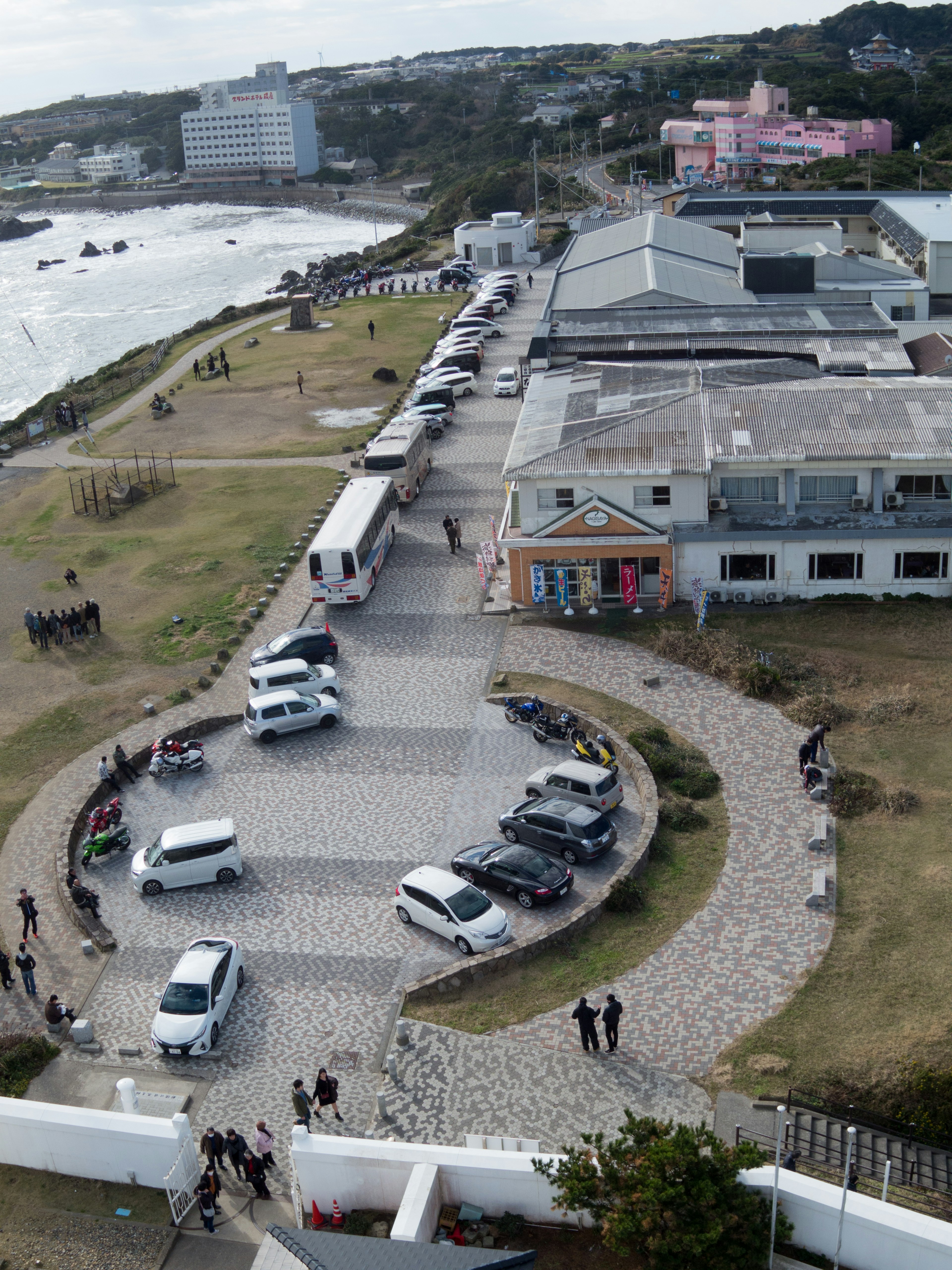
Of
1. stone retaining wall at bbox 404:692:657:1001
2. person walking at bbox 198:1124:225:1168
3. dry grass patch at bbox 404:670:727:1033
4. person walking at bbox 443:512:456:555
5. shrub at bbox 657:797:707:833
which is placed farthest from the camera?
person walking at bbox 443:512:456:555

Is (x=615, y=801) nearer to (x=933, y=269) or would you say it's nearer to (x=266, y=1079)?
(x=266, y=1079)

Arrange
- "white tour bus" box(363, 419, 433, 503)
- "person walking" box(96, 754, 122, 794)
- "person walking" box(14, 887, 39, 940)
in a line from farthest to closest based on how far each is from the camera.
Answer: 1. "white tour bus" box(363, 419, 433, 503)
2. "person walking" box(96, 754, 122, 794)
3. "person walking" box(14, 887, 39, 940)

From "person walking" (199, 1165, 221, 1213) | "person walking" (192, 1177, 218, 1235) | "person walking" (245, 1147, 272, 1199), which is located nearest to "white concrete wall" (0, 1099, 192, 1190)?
"person walking" (199, 1165, 221, 1213)

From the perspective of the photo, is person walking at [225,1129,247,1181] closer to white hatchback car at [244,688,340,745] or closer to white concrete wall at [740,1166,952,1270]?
white concrete wall at [740,1166,952,1270]

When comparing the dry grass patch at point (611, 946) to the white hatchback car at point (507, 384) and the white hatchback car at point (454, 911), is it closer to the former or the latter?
the white hatchback car at point (454, 911)

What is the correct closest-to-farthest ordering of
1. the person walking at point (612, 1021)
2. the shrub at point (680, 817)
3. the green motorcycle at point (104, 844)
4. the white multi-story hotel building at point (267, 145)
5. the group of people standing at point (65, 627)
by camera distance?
the person walking at point (612, 1021)
the shrub at point (680, 817)
the green motorcycle at point (104, 844)
the group of people standing at point (65, 627)
the white multi-story hotel building at point (267, 145)

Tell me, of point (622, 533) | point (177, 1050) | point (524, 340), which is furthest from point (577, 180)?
point (177, 1050)

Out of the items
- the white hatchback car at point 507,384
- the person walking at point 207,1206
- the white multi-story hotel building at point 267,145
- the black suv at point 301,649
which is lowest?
the person walking at point 207,1206

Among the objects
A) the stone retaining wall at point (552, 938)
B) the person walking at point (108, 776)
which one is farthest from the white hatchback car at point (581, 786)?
the person walking at point (108, 776)
